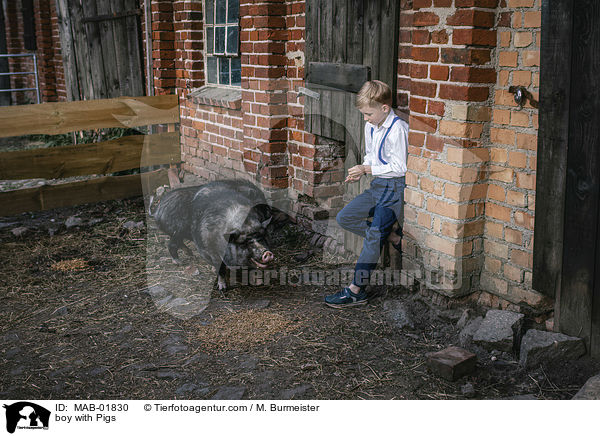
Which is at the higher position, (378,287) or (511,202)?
(511,202)

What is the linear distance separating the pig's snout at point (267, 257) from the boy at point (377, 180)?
53 centimetres

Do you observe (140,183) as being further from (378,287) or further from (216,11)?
(378,287)

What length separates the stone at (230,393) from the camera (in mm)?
3174

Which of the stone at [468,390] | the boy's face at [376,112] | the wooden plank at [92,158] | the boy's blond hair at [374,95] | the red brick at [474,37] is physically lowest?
the stone at [468,390]

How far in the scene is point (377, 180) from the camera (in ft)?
14.2

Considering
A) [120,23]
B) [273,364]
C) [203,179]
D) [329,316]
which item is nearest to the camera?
[273,364]

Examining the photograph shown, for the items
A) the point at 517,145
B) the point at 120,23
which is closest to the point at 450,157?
the point at 517,145

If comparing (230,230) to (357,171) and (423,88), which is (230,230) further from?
(423,88)

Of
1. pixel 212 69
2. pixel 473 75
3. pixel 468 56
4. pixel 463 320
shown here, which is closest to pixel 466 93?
pixel 473 75

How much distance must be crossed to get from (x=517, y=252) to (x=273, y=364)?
5.32 ft

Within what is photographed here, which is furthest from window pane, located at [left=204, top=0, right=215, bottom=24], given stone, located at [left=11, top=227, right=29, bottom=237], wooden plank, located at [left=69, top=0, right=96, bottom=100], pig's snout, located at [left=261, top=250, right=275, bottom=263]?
pig's snout, located at [left=261, top=250, right=275, bottom=263]

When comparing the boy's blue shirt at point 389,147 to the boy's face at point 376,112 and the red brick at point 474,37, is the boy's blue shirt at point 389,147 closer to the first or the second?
the boy's face at point 376,112

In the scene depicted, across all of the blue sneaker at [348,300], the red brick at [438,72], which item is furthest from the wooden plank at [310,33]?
the blue sneaker at [348,300]

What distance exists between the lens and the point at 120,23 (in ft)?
25.5
